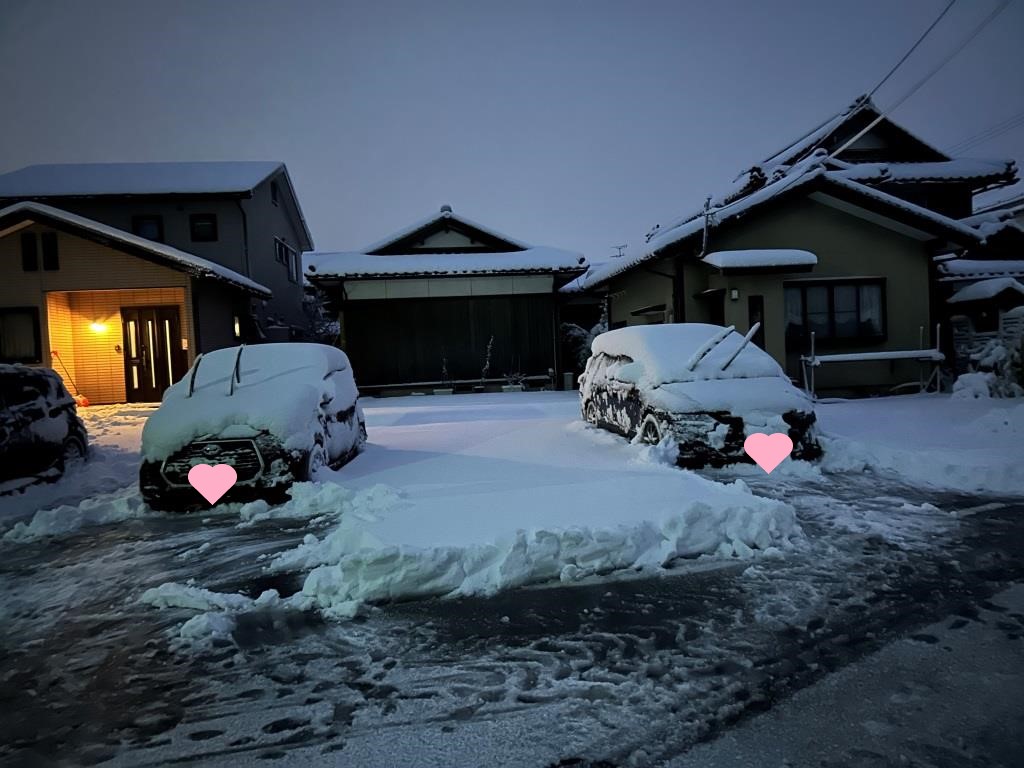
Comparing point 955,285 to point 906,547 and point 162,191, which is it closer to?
point 906,547

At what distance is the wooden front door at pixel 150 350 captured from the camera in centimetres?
1594

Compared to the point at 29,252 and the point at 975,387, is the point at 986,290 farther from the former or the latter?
the point at 29,252

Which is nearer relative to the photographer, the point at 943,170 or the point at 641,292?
the point at 641,292

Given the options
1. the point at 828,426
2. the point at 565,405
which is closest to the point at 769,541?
the point at 828,426

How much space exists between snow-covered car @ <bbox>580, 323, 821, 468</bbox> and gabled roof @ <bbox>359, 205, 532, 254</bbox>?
11148 mm

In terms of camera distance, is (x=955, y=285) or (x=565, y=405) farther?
A: (x=955, y=285)

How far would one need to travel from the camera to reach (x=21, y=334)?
14.8m

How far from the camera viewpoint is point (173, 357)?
15953 mm

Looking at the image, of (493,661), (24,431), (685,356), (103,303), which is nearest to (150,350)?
(103,303)

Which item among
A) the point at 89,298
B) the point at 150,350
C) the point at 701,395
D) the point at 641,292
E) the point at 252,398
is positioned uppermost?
the point at 89,298

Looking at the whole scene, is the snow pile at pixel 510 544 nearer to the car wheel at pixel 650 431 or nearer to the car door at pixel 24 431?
the car wheel at pixel 650 431

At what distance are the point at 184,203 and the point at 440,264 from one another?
7.96 m

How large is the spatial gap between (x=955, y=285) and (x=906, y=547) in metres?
16.4

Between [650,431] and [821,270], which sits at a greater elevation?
[821,270]
